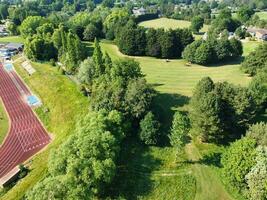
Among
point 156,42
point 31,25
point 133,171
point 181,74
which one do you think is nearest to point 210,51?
point 181,74

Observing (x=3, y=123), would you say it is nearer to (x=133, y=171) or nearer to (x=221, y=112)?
(x=133, y=171)

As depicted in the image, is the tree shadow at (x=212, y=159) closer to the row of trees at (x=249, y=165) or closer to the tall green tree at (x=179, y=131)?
the row of trees at (x=249, y=165)

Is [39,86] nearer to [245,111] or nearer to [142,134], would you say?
[142,134]

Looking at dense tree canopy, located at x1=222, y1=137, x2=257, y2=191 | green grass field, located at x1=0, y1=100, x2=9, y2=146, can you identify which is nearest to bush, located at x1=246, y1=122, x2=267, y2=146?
dense tree canopy, located at x1=222, y1=137, x2=257, y2=191

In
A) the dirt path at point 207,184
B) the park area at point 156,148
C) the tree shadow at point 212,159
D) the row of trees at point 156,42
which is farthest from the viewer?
Result: the row of trees at point 156,42

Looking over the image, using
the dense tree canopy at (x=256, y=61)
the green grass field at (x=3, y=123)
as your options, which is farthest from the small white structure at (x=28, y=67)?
the dense tree canopy at (x=256, y=61)
